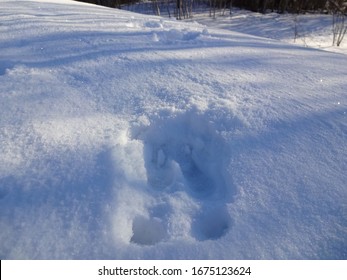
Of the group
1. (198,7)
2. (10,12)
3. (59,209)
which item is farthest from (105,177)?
(198,7)

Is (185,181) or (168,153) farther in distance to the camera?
(168,153)

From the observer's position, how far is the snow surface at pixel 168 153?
1.09m

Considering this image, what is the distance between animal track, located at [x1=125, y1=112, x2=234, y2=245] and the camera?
1.17 metres

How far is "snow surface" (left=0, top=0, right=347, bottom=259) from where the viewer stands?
109 centimetres

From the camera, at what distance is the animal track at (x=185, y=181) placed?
3.85 ft

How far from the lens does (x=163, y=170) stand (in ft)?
4.70

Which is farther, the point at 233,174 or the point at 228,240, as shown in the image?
the point at 233,174

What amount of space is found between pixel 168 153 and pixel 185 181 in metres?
0.20

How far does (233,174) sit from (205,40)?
155cm

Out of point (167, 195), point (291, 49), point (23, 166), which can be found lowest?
point (167, 195)

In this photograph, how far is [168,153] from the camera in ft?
4.97

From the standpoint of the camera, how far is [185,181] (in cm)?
139

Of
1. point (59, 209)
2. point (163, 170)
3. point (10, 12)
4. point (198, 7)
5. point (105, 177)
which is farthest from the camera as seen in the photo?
point (198, 7)
